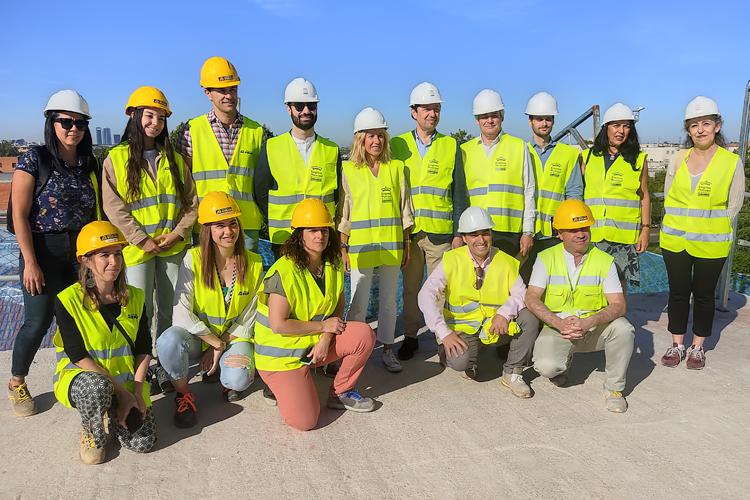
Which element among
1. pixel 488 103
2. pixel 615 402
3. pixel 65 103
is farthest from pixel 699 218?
pixel 65 103

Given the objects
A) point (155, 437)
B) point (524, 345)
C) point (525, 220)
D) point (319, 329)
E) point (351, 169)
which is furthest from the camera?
point (525, 220)

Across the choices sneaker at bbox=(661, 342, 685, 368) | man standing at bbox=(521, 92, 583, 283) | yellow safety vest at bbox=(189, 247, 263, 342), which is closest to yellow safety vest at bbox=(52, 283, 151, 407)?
yellow safety vest at bbox=(189, 247, 263, 342)

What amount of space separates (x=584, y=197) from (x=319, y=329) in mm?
2892

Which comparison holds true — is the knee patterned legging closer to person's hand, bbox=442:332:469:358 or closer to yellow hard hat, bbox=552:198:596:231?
person's hand, bbox=442:332:469:358

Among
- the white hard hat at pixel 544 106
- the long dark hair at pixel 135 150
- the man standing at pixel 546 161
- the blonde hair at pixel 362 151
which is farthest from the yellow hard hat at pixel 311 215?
the white hard hat at pixel 544 106

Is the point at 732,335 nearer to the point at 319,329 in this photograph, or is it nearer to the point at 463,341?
the point at 463,341

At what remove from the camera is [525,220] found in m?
4.85

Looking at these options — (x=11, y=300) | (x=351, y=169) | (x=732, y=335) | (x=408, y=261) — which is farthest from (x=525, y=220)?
Result: (x=11, y=300)

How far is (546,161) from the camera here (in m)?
4.90

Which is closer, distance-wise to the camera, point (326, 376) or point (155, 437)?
point (155, 437)

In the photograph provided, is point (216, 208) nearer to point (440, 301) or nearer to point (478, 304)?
point (440, 301)

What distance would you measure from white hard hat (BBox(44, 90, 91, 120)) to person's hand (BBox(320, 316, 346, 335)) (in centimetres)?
222

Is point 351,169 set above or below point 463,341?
above

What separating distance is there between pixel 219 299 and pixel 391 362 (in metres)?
1.59
